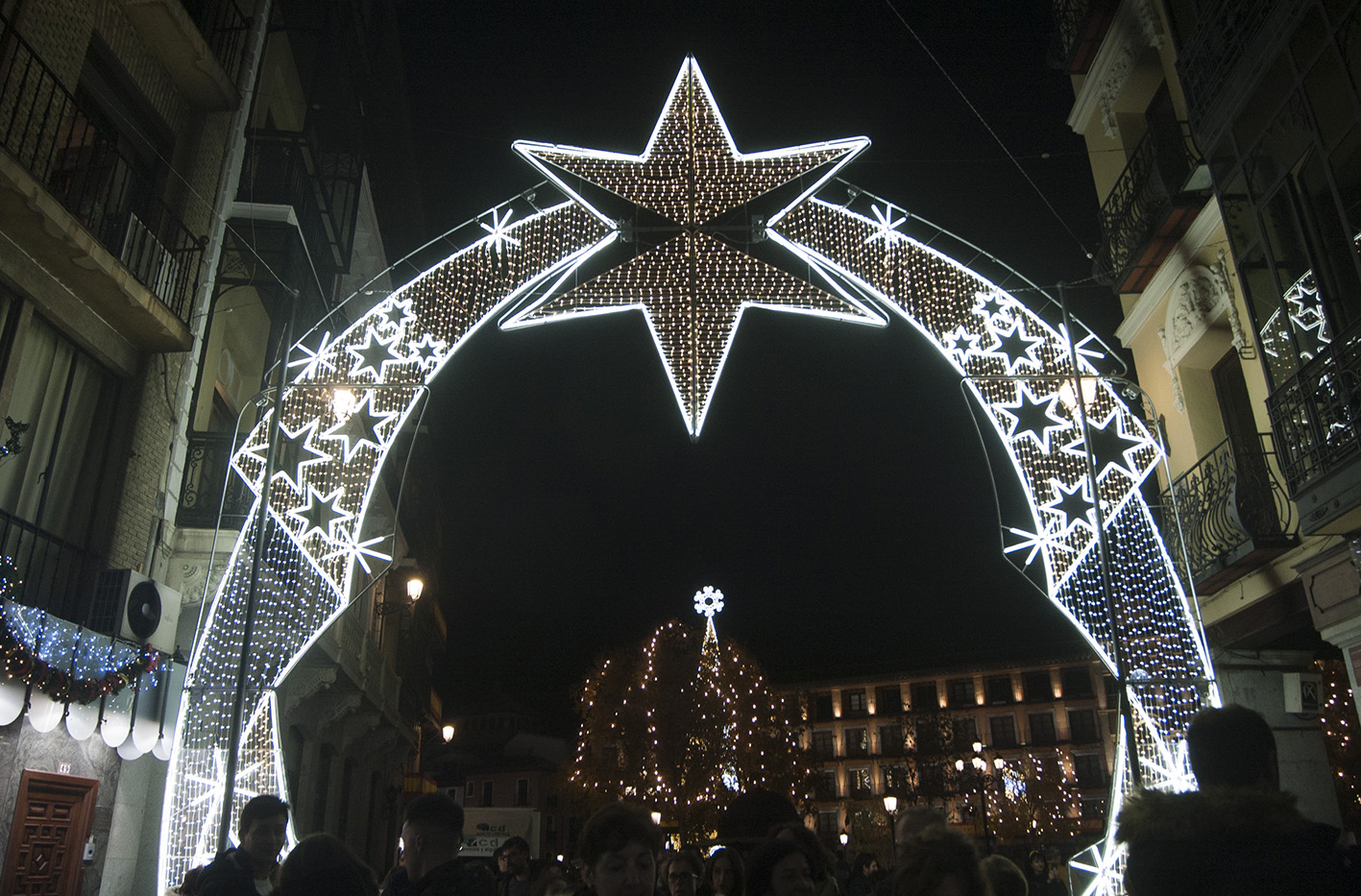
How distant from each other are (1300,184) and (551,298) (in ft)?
24.1

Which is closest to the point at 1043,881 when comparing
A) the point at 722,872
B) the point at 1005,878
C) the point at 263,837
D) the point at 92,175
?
the point at 722,872

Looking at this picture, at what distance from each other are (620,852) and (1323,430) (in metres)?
8.25

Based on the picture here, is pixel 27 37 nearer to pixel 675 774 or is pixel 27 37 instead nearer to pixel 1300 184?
pixel 1300 184

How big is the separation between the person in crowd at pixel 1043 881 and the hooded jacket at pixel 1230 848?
973 cm

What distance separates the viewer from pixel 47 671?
9.03m

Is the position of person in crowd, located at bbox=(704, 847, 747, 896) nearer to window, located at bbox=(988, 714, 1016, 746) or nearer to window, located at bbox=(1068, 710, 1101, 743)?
window, located at bbox=(1068, 710, 1101, 743)

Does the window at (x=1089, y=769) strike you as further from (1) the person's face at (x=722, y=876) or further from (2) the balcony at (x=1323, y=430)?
(1) the person's face at (x=722, y=876)

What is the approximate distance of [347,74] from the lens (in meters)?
16.8

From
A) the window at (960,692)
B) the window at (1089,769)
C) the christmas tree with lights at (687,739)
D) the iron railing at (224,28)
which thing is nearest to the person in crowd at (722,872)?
the iron railing at (224,28)

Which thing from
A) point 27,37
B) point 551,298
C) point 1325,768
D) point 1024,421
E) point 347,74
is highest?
point 347,74

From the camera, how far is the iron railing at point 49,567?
966 centimetres

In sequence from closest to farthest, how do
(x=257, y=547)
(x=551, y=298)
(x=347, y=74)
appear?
(x=257, y=547) → (x=551, y=298) → (x=347, y=74)

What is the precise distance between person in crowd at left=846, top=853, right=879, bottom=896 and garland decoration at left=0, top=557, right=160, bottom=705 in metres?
7.49

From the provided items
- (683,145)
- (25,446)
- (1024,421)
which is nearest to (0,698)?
(25,446)
